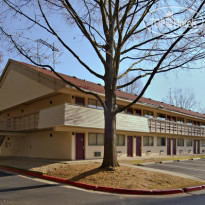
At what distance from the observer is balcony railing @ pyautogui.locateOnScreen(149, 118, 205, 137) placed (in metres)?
25.9

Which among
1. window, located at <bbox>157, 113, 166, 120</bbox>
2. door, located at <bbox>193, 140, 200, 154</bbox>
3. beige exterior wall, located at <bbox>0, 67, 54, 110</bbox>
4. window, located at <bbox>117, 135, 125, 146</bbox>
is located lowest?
door, located at <bbox>193, 140, 200, 154</bbox>

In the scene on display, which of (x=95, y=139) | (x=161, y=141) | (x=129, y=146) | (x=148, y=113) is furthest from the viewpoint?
(x=161, y=141)

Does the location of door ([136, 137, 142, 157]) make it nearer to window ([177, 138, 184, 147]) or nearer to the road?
window ([177, 138, 184, 147])

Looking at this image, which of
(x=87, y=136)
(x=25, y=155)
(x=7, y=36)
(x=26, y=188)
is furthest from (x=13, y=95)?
(x=26, y=188)

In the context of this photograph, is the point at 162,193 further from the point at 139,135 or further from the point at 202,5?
the point at 139,135

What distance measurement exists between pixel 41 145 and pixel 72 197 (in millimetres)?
14965

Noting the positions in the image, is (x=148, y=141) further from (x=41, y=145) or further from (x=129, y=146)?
(x=41, y=145)

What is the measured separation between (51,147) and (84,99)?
5.17m

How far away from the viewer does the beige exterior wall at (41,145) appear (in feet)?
64.2

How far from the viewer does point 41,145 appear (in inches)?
884

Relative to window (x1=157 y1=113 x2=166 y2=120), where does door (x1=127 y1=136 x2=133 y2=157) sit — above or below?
below

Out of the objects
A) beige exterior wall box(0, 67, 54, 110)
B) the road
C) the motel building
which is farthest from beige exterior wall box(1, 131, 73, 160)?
the road

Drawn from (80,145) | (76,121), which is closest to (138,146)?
(80,145)

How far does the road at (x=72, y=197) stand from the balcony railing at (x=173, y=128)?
1642cm
